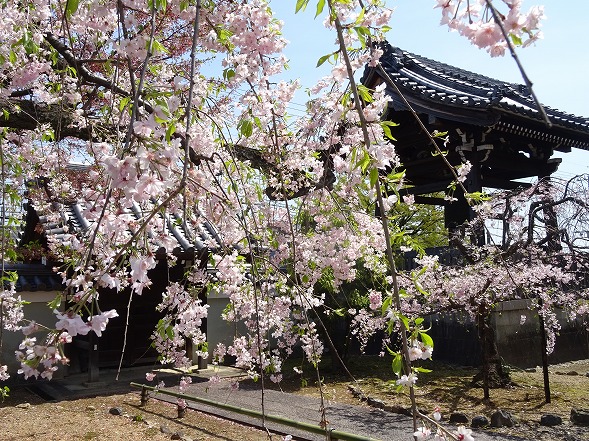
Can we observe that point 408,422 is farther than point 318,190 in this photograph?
Yes

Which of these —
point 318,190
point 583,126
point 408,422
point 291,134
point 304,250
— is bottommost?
point 408,422

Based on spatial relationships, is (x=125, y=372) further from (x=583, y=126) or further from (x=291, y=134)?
(x=583, y=126)

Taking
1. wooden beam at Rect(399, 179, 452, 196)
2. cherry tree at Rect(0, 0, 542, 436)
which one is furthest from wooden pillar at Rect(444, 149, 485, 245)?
cherry tree at Rect(0, 0, 542, 436)

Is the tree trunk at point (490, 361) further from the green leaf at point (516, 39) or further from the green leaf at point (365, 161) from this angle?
the green leaf at point (516, 39)

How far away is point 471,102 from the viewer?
7.50 metres

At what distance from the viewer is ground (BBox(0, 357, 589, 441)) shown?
5836mm

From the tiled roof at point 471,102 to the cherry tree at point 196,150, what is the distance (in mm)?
3264

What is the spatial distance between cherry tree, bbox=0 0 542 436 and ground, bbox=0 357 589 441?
1864 mm

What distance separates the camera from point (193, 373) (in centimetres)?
1022

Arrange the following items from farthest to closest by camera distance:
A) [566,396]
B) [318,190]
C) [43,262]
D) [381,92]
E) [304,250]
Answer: [43,262] → [566,396] → [304,250] → [318,190] → [381,92]

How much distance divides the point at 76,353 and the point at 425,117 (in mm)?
7906

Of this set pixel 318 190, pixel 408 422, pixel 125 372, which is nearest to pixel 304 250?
pixel 318 190

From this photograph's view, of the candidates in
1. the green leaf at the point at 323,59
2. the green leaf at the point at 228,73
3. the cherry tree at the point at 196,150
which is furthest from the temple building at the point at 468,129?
the green leaf at the point at 323,59

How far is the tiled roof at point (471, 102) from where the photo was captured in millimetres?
7434
